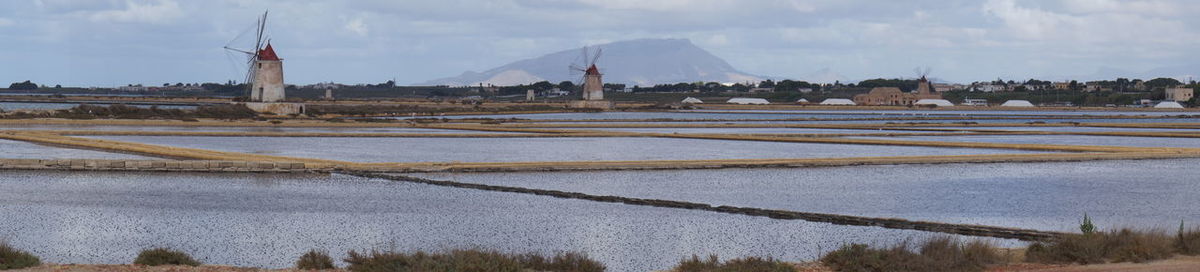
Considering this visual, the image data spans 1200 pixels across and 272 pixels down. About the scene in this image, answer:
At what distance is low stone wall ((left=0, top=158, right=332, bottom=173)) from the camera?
977 inches

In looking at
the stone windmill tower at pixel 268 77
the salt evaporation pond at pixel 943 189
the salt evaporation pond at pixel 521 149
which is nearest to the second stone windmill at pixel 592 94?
the stone windmill tower at pixel 268 77

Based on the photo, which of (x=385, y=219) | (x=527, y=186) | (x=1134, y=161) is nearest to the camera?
(x=385, y=219)

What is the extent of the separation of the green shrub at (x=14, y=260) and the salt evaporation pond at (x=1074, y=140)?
3475 cm

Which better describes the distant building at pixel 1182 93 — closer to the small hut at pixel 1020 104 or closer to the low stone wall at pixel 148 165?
the small hut at pixel 1020 104

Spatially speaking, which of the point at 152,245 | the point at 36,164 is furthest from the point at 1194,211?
the point at 36,164

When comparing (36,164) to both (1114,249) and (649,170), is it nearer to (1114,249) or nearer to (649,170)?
(649,170)

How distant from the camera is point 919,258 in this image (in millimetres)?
11664

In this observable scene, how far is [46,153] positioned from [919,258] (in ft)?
77.4

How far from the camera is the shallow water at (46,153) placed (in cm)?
2870

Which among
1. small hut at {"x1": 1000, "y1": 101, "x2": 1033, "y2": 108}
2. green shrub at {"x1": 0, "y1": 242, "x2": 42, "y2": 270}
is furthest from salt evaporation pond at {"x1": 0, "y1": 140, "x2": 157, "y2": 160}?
small hut at {"x1": 1000, "y1": 101, "x2": 1033, "y2": 108}

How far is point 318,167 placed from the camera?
25.6 metres

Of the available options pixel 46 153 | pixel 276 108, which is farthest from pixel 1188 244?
pixel 276 108

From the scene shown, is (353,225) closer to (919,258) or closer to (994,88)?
(919,258)

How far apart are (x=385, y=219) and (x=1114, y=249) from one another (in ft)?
29.8
